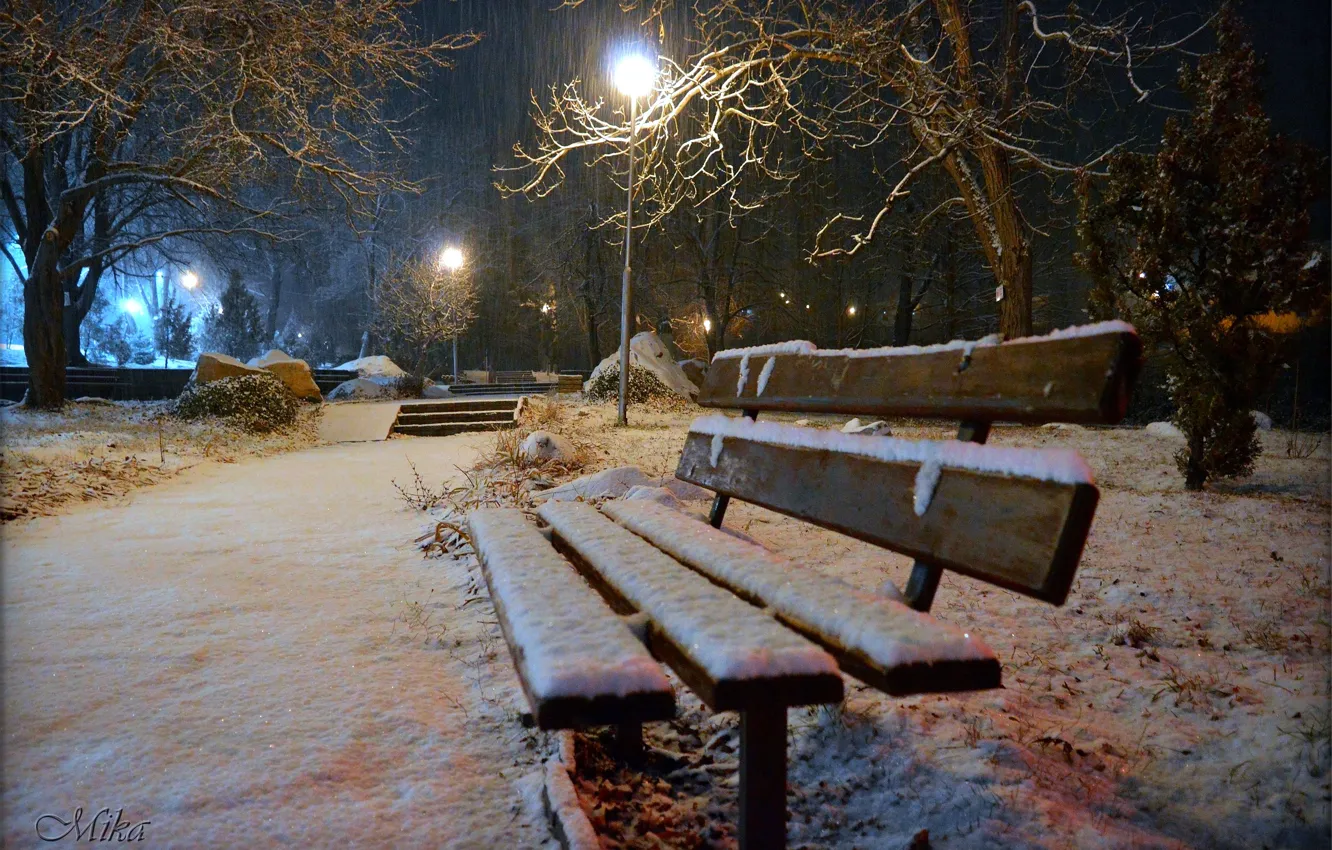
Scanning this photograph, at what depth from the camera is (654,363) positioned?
17562 mm

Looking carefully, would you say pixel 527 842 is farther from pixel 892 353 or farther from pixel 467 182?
pixel 467 182

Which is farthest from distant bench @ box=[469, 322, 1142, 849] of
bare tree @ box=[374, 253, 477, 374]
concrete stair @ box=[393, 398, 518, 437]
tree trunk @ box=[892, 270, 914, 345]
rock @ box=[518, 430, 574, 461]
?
bare tree @ box=[374, 253, 477, 374]

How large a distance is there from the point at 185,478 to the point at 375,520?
3.64m

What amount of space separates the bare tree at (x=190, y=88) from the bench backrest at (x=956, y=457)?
9.63m

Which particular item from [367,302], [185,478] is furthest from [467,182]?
[185,478]

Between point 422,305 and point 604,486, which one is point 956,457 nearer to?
point 604,486

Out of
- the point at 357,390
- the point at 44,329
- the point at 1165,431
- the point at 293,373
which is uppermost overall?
the point at 44,329

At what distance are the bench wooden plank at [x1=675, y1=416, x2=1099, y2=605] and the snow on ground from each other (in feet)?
2.31

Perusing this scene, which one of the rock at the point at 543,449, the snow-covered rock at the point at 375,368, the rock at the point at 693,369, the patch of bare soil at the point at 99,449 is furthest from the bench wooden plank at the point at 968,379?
the snow-covered rock at the point at 375,368

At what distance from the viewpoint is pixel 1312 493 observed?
20.5 ft

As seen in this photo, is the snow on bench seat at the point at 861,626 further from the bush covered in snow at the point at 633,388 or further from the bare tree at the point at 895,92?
the bush covered in snow at the point at 633,388

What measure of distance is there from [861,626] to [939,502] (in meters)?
0.44

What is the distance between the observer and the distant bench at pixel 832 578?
49.2 inches

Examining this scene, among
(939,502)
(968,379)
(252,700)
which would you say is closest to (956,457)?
(939,502)
